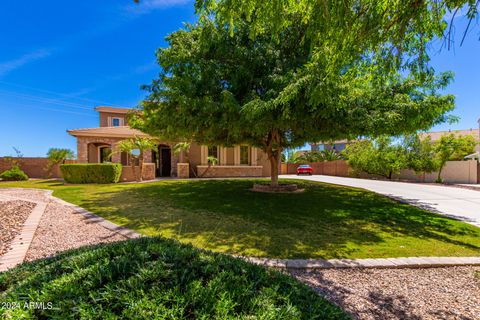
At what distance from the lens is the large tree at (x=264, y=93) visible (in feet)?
23.4

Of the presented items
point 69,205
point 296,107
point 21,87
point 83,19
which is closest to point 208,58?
point 296,107

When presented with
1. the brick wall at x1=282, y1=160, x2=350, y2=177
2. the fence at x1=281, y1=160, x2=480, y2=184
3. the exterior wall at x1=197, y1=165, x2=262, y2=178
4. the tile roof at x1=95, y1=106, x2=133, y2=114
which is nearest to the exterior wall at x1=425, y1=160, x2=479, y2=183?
the fence at x1=281, y1=160, x2=480, y2=184

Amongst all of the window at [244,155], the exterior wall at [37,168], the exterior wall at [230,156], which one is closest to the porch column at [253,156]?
the window at [244,155]

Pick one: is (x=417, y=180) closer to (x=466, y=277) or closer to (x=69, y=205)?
(x=466, y=277)

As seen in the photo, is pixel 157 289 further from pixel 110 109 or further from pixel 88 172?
pixel 110 109

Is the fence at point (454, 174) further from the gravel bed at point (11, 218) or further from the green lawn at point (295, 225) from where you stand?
the gravel bed at point (11, 218)

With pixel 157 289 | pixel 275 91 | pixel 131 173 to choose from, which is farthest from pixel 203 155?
pixel 157 289

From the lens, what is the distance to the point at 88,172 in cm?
1438

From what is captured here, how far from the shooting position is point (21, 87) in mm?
20172

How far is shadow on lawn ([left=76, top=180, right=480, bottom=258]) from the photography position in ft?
14.8

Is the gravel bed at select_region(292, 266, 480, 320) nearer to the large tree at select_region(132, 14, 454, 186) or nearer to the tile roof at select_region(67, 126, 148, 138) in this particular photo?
the large tree at select_region(132, 14, 454, 186)

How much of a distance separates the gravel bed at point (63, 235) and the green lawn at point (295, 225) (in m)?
0.62

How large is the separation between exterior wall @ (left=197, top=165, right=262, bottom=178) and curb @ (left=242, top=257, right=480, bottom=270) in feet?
50.9

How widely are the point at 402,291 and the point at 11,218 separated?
8341 millimetres
